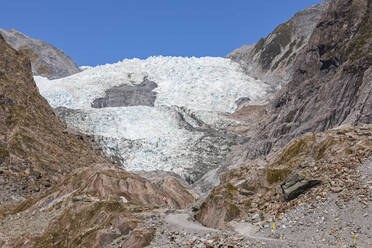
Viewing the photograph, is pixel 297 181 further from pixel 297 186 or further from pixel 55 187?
pixel 55 187

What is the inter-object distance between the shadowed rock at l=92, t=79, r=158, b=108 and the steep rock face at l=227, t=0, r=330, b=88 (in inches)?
1236

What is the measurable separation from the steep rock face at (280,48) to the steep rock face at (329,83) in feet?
188

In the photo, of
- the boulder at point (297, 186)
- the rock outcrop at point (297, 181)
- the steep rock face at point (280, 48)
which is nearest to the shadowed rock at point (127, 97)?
the steep rock face at point (280, 48)

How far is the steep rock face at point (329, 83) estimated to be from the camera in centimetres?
3866

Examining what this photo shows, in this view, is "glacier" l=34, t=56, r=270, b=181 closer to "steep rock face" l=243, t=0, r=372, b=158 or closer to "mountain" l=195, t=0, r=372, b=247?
"steep rock face" l=243, t=0, r=372, b=158

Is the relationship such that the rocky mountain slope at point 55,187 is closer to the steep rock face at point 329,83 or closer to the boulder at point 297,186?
the boulder at point 297,186

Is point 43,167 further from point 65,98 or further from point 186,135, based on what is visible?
point 65,98

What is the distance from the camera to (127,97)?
10962 centimetres

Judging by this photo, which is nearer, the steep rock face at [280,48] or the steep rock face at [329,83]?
the steep rock face at [329,83]

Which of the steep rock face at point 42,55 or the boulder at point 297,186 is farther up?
the steep rock face at point 42,55

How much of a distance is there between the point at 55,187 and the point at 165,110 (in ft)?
181

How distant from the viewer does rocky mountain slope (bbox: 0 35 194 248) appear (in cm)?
2315

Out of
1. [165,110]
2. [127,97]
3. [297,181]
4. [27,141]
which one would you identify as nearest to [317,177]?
[297,181]

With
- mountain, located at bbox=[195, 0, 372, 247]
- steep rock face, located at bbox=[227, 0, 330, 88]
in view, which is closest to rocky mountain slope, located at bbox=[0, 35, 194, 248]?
mountain, located at bbox=[195, 0, 372, 247]
